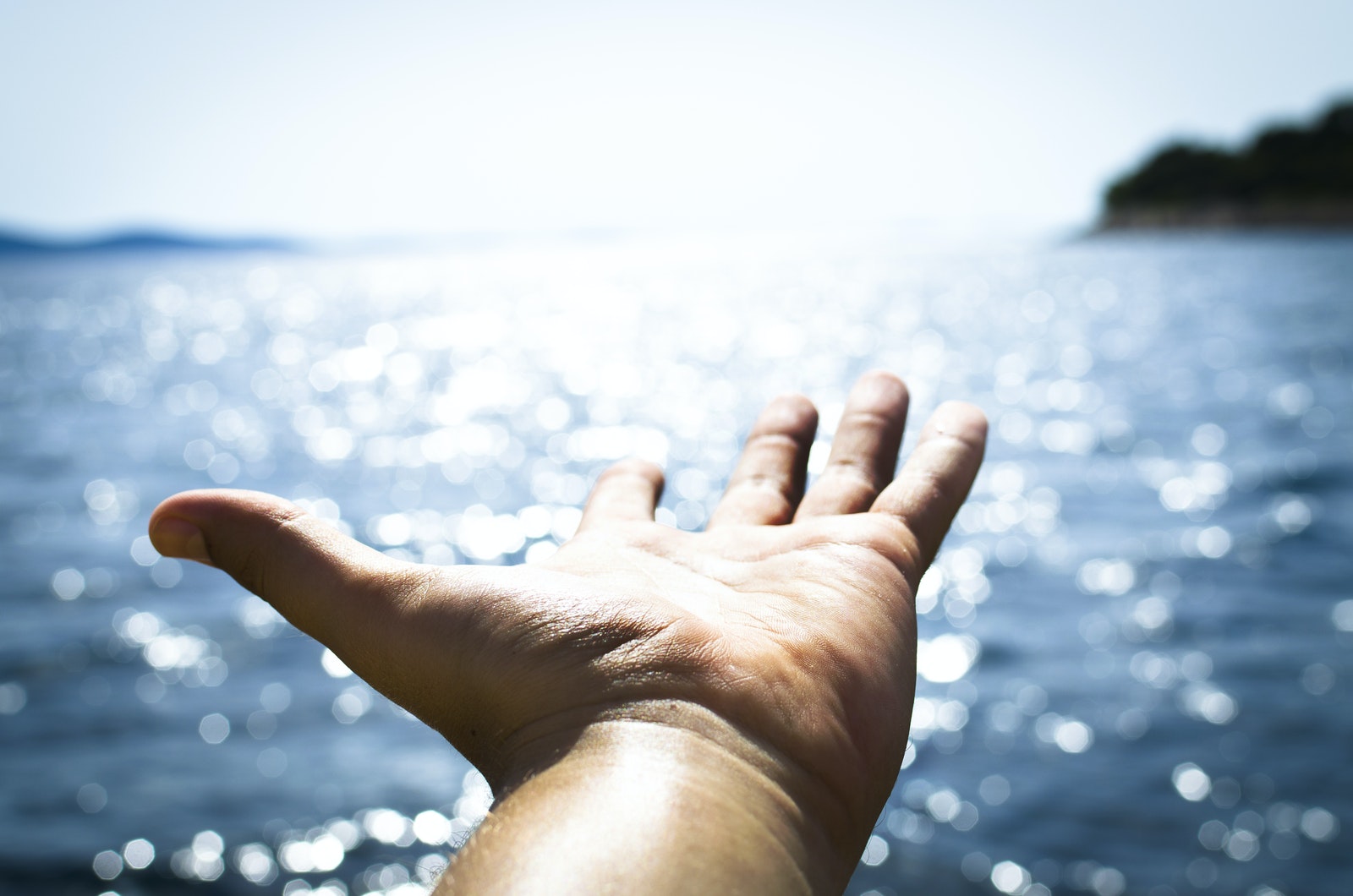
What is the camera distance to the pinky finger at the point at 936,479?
2.74 m

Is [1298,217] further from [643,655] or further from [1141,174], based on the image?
[643,655]

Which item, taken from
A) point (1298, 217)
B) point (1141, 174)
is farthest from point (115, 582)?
point (1141, 174)

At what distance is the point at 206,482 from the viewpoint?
21.0 meters

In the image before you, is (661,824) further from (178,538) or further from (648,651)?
(178,538)

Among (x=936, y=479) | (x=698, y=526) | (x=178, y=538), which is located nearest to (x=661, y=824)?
(x=178, y=538)

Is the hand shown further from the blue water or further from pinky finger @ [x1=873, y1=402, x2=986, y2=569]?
the blue water

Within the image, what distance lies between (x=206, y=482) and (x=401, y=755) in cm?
1428

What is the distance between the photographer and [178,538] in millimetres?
2334

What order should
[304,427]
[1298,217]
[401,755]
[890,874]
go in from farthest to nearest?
[1298,217] → [304,427] → [401,755] → [890,874]

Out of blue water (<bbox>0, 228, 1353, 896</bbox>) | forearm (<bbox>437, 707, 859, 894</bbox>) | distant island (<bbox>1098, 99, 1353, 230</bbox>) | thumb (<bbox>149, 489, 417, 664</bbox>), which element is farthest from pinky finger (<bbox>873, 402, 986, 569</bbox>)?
distant island (<bbox>1098, 99, 1353, 230</bbox>)

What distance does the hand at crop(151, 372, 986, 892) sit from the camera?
1771 millimetres

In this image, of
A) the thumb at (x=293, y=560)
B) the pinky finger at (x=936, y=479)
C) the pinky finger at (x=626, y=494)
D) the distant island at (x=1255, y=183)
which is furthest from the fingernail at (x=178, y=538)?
the distant island at (x=1255, y=183)

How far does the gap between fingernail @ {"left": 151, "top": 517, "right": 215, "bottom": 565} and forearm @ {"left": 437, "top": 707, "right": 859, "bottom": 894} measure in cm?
111

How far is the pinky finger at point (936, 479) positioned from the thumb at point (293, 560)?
4.47ft
